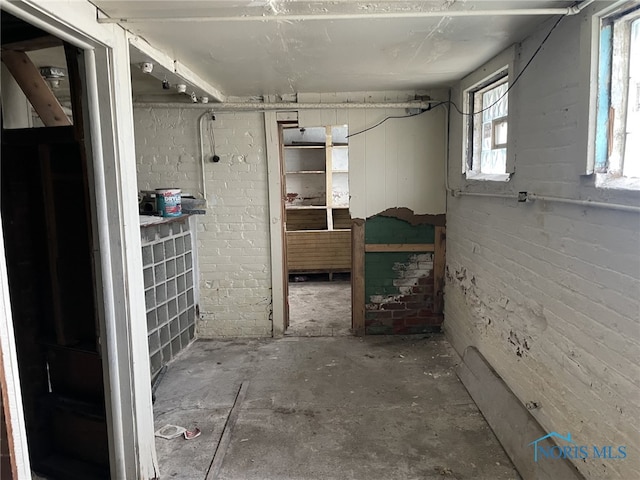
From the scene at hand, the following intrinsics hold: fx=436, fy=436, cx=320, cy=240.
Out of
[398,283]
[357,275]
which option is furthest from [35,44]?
[398,283]

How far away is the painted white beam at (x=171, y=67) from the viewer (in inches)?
99.0

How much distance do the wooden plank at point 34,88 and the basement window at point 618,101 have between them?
9.05 feet

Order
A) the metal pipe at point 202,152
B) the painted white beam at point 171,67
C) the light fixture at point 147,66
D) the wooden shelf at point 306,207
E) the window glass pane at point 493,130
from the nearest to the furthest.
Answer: the painted white beam at point 171,67
the light fixture at point 147,66
the window glass pane at point 493,130
the metal pipe at point 202,152
the wooden shelf at point 306,207

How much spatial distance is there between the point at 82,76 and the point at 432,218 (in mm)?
3452

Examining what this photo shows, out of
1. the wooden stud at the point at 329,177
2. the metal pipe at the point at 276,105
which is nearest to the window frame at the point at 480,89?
the metal pipe at the point at 276,105

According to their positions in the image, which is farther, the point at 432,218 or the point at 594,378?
the point at 432,218

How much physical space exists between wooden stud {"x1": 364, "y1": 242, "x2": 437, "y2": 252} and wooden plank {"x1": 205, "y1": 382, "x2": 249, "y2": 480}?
1.90 m

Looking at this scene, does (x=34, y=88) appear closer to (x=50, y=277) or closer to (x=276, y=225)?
(x=50, y=277)

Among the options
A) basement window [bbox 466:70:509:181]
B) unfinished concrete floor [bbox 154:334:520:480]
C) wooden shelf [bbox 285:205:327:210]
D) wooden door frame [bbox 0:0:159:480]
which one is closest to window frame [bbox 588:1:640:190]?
basement window [bbox 466:70:509:181]

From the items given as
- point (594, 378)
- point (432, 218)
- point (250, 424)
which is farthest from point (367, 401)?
point (432, 218)

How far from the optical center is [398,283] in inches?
185

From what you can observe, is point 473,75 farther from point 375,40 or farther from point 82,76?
point 82,76

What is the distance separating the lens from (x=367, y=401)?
3334 millimetres

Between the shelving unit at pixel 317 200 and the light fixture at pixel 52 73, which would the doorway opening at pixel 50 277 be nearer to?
the light fixture at pixel 52 73
